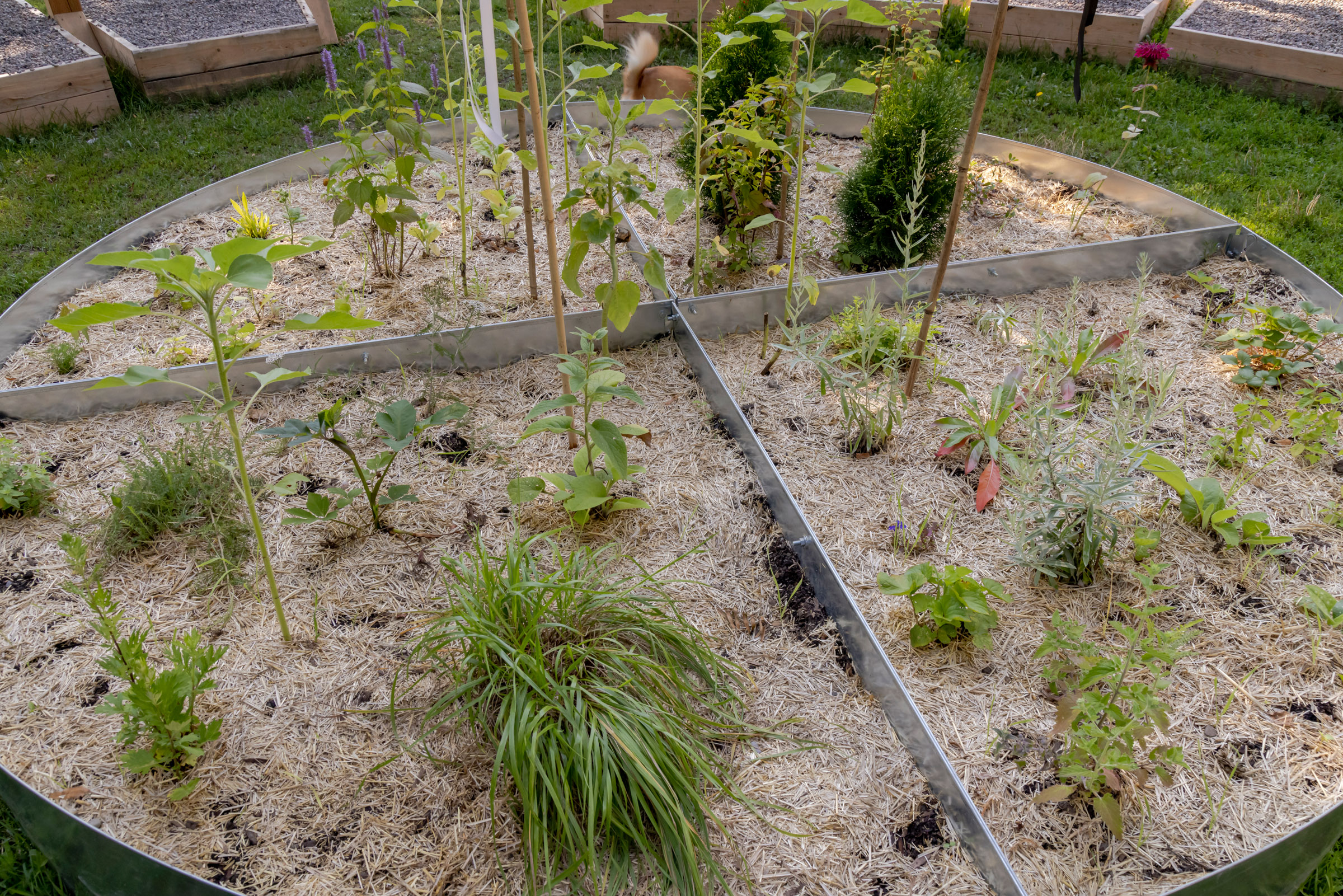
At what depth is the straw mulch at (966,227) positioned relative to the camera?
358cm

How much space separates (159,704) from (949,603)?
68.6 inches

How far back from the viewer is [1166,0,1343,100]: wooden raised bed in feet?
15.5

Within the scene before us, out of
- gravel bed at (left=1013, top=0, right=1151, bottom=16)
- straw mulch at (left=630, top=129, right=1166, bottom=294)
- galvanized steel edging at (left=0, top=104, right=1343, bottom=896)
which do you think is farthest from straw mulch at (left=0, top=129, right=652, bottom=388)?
gravel bed at (left=1013, top=0, right=1151, bottom=16)

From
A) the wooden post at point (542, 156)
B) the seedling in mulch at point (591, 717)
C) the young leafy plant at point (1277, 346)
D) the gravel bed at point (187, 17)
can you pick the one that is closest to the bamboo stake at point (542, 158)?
the wooden post at point (542, 156)

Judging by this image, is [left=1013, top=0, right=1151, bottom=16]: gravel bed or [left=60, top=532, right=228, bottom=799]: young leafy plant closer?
[left=60, top=532, right=228, bottom=799]: young leafy plant

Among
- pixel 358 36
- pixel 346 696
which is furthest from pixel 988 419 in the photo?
pixel 358 36

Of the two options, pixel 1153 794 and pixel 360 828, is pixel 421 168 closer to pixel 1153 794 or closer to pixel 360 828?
pixel 360 828

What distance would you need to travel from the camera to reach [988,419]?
2.65 metres

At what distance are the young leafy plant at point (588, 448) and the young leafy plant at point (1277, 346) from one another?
218 cm

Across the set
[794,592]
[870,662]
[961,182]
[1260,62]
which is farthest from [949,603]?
[1260,62]

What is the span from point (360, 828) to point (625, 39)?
17.9ft

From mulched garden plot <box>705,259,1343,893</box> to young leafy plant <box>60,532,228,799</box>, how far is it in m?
1.56

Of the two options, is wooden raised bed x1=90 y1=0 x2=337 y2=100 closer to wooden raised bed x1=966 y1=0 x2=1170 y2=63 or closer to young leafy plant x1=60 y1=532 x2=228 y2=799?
young leafy plant x1=60 y1=532 x2=228 y2=799

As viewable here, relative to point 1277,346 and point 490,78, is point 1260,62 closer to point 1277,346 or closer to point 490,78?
point 1277,346
